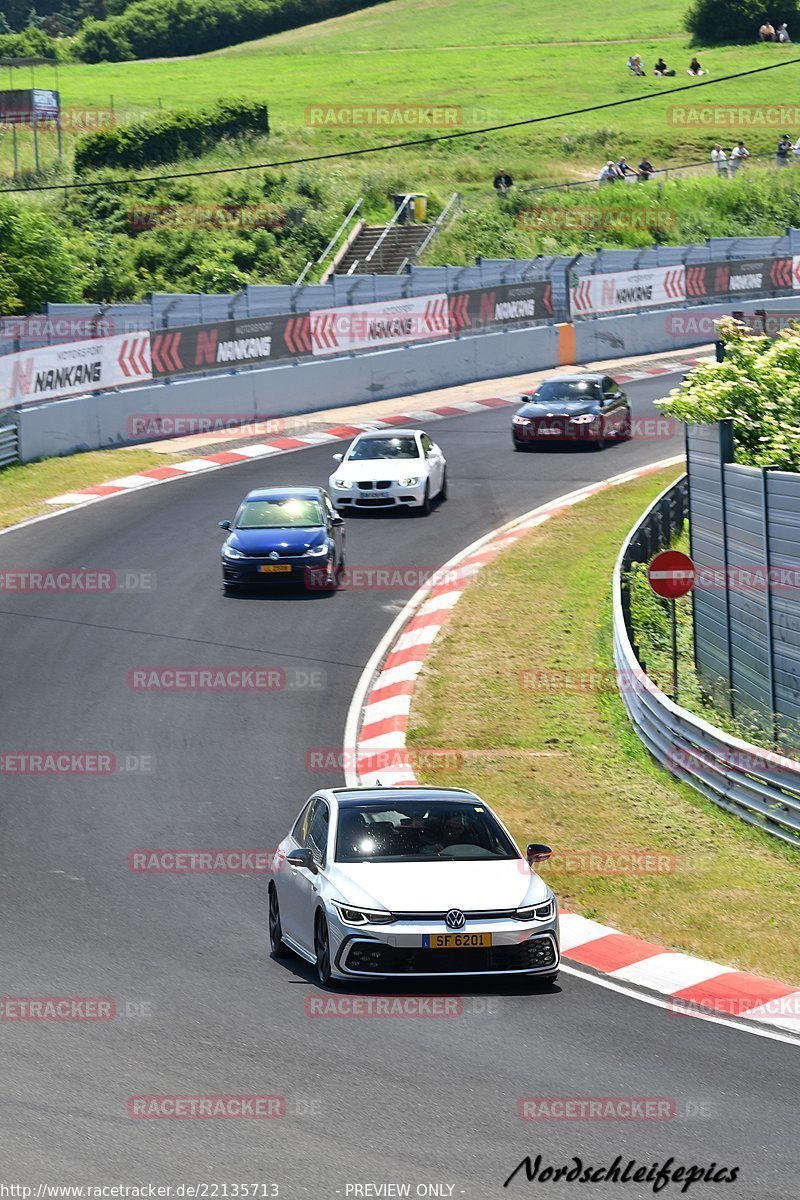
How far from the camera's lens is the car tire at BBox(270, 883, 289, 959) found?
12461mm

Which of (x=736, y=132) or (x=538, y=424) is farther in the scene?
(x=736, y=132)

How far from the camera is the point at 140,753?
18.1 metres

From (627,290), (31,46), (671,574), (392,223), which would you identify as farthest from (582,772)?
(31,46)

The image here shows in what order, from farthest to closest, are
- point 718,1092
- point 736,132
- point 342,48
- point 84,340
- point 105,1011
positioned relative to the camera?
point 342,48 < point 736,132 < point 84,340 < point 105,1011 < point 718,1092

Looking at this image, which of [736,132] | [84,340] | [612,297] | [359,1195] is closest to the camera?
[359,1195]

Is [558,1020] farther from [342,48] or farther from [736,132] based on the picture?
[342,48]

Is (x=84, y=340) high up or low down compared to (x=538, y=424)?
up

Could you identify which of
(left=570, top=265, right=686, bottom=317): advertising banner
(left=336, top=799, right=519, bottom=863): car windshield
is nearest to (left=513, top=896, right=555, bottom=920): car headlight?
(left=336, top=799, right=519, bottom=863): car windshield

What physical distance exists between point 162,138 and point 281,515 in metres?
46.2

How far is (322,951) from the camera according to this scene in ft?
37.7

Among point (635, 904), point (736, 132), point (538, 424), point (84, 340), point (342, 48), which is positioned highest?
point (342, 48)

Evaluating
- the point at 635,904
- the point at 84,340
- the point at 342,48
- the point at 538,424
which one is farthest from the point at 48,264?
the point at 342,48

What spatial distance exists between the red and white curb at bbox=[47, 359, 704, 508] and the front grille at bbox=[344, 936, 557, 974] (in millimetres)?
19946

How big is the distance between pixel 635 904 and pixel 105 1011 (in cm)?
497
